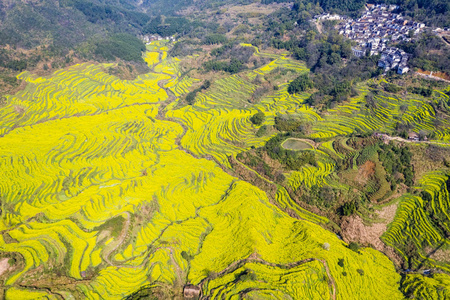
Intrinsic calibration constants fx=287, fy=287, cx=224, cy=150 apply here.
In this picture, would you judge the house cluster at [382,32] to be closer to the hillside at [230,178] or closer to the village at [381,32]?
the village at [381,32]

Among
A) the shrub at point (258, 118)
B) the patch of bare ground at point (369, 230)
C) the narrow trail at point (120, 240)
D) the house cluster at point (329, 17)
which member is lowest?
the patch of bare ground at point (369, 230)

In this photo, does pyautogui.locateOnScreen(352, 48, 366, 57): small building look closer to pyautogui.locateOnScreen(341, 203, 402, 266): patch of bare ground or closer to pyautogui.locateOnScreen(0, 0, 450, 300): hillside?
pyautogui.locateOnScreen(0, 0, 450, 300): hillside

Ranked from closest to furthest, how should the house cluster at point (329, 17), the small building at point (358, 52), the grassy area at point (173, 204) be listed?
the grassy area at point (173, 204) → the small building at point (358, 52) → the house cluster at point (329, 17)

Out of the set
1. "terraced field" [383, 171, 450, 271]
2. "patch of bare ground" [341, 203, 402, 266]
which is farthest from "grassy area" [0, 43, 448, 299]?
"patch of bare ground" [341, 203, 402, 266]

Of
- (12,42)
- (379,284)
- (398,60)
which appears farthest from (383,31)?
(12,42)

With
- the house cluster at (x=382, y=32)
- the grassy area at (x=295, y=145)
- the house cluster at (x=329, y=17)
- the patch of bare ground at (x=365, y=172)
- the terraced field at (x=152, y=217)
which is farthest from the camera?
the house cluster at (x=329, y=17)

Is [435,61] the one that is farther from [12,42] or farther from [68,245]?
[12,42]

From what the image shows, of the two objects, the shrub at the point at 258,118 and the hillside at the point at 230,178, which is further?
the shrub at the point at 258,118

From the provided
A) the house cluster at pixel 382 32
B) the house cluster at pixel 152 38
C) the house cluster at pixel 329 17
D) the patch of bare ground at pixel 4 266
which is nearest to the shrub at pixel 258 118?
the house cluster at pixel 382 32
